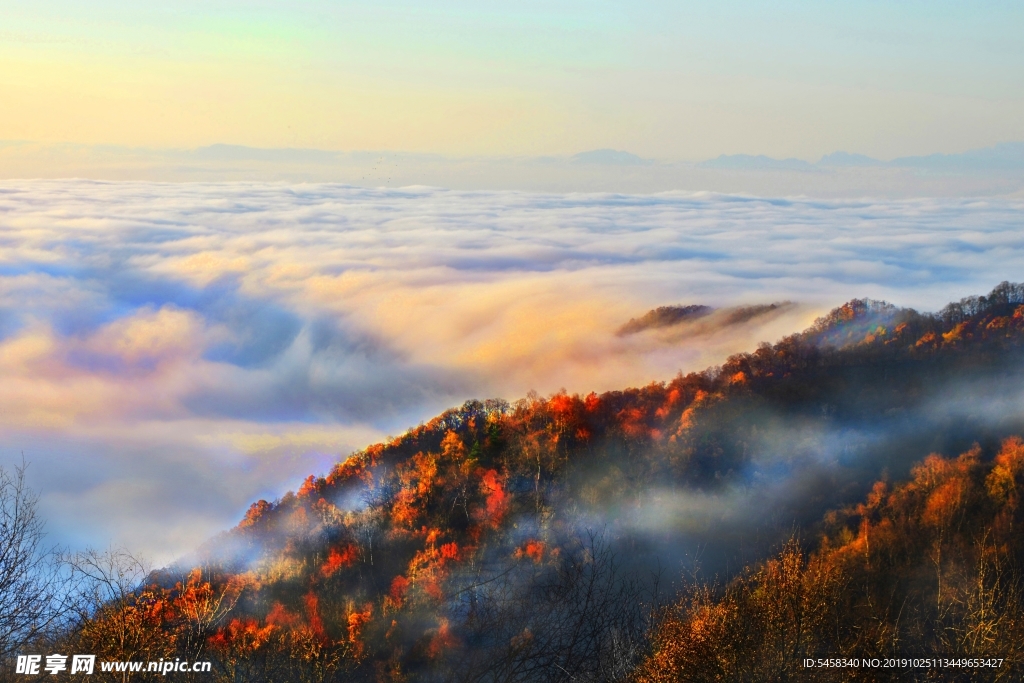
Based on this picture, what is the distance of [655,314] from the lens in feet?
232

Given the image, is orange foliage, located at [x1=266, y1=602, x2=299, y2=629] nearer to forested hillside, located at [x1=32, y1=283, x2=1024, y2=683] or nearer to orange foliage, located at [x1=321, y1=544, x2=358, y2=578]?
forested hillside, located at [x1=32, y1=283, x2=1024, y2=683]

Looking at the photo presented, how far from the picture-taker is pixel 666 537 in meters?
40.0

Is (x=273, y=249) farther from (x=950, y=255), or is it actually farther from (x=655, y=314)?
(x=950, y=255)

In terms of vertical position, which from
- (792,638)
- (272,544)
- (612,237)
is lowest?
(272,544)

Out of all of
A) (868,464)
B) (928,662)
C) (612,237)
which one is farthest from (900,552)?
(612,237)

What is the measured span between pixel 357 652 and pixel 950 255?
229ft

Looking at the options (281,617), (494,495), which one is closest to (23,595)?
(281,617)

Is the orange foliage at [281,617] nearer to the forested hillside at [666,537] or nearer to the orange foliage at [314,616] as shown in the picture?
the forested hillside at [666,537]

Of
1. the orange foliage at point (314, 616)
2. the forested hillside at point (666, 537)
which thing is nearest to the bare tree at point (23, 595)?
the forested hillside at point (666, 537)

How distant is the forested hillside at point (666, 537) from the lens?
21.4 meters

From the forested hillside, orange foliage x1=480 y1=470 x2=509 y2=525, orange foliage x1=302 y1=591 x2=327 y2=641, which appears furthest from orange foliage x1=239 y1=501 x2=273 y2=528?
orange foliage x1=480 y1=470 x2=509 y2=525

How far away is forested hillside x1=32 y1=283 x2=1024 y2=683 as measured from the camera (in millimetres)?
21438

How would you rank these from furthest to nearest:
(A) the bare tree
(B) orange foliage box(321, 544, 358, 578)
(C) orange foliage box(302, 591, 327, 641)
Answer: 1. (B) orange foliage box(321, 544, 358, 578)
2. (C) orange foliage box(302, 591, 327, 641)
3. (A) the bare tree

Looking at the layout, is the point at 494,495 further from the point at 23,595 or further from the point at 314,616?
the point at 23,595
